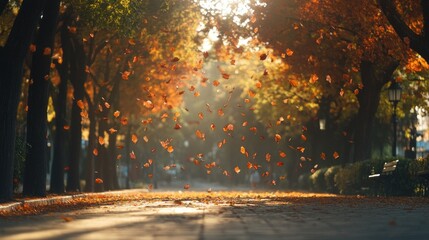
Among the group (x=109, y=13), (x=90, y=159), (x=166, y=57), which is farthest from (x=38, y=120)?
(x=166, y=57)

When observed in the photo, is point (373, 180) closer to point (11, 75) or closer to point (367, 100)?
point (367, 100)

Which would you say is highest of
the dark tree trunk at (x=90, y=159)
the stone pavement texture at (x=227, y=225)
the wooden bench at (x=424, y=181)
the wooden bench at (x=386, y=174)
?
the dark tree trunk at (x=90, y=159)

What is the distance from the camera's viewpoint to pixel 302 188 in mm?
63031

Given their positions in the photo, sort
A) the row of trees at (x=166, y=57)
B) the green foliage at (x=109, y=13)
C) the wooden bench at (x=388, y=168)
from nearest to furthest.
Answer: the row of trees at (x=166, y=57)
the green foliage at (x=109, y=13)
the wooden bench at (x=388, y=168)

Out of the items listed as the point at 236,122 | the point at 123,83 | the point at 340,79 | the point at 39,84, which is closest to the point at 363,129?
Answer: the point at 340,79

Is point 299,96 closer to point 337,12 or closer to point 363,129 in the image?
point 363,129

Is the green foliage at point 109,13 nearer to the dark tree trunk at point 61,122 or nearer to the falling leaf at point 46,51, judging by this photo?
the falling leaf at point 46,51

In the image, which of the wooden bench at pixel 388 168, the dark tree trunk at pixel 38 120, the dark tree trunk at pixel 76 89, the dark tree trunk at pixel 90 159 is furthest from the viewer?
the dark tree trunk at pixel 90 159

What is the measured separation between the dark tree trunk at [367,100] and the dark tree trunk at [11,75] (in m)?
19.8

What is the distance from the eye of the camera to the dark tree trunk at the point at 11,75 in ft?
72.7

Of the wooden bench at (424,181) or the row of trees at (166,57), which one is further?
the wooden bench at (424,181)

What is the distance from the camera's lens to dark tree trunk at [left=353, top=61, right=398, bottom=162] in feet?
130

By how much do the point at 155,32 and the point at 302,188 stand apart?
2784 cm

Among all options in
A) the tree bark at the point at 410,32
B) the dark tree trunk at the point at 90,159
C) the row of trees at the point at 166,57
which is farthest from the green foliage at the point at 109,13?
the dark tree trunk at the point at 90,159
